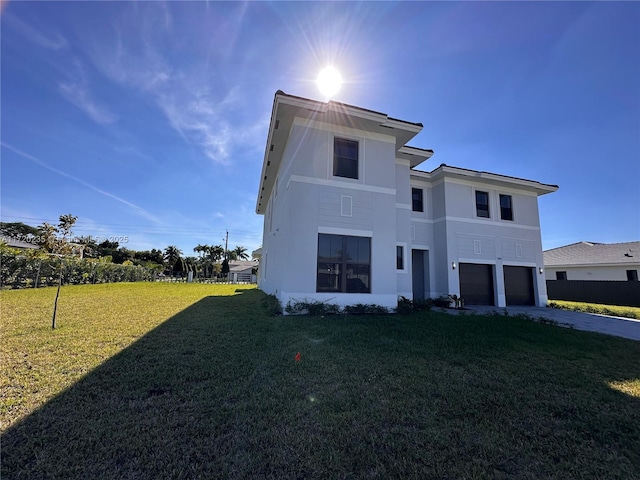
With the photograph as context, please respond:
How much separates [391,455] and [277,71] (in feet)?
31.1

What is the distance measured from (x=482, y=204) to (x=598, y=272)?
11.8 metres

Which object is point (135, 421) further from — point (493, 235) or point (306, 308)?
point (493, 235)

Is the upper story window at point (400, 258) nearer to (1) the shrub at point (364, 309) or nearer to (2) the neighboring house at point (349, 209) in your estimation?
(2) the neighboring house at point (349, 209)

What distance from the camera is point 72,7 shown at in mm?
6137

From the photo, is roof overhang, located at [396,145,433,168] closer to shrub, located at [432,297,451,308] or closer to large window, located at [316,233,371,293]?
large window, located at [316,233,371,293]

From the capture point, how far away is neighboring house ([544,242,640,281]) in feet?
54.2

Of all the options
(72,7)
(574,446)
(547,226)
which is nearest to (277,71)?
(72,7)

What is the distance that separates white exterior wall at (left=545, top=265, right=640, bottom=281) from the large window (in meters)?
18.8

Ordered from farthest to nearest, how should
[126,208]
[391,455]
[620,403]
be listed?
[126,208]
[620,403]
[391,455]

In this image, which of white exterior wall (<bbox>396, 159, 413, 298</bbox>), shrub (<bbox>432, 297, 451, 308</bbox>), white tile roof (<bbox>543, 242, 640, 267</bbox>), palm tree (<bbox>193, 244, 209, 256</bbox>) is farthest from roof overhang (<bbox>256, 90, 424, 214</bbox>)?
palm tree (<bbox>193, 244, 209, 256</bbox>)

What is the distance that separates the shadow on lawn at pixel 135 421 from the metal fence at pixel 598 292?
20.8m

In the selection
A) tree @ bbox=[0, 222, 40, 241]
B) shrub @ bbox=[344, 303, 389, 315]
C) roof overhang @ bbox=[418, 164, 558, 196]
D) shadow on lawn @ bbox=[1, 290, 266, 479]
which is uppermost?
tree @ bbox=[0, 222, 40, 241]

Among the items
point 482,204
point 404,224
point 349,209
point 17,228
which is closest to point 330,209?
point 349,209

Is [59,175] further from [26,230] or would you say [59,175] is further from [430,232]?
[26,230]
